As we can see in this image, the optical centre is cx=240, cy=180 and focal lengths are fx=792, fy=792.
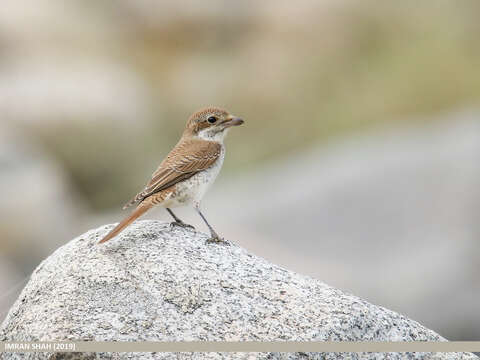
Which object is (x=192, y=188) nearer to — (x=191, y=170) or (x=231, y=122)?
(x=191, y=170)

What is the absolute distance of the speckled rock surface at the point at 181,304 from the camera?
562 cm

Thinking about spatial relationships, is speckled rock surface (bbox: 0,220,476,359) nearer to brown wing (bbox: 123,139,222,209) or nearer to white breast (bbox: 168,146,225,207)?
brown wing (bbox: 123,139,222,209)

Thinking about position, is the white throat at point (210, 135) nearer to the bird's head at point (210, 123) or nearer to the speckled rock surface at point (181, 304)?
the bird's head at point (210, 123)

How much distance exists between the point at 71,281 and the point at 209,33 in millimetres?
16619

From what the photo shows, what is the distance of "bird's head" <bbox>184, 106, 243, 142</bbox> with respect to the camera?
7.77m

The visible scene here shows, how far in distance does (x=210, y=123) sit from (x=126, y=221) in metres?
1.88

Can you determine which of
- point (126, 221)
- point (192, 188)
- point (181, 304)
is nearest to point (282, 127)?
point (192, 188)

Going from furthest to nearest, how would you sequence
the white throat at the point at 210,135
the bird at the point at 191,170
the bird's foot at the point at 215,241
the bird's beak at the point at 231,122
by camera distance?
the white throat at the point at 210,135
the bird's beak at the point at 231,122
the bird at the point at 191,170
the bird's foot at the point at 215,241

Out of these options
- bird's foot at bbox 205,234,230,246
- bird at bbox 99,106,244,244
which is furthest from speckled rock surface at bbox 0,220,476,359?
bird at bbox 99,106,244,244

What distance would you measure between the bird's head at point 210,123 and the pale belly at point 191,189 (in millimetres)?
516

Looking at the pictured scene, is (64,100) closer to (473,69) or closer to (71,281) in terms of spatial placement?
(473,69)

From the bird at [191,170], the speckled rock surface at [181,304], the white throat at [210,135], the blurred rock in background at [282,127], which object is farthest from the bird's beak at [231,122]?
the blurred rock in background at [282,127]

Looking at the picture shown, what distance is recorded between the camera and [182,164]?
7211 millimetres

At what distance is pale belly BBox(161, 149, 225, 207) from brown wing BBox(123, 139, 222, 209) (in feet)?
0.17
